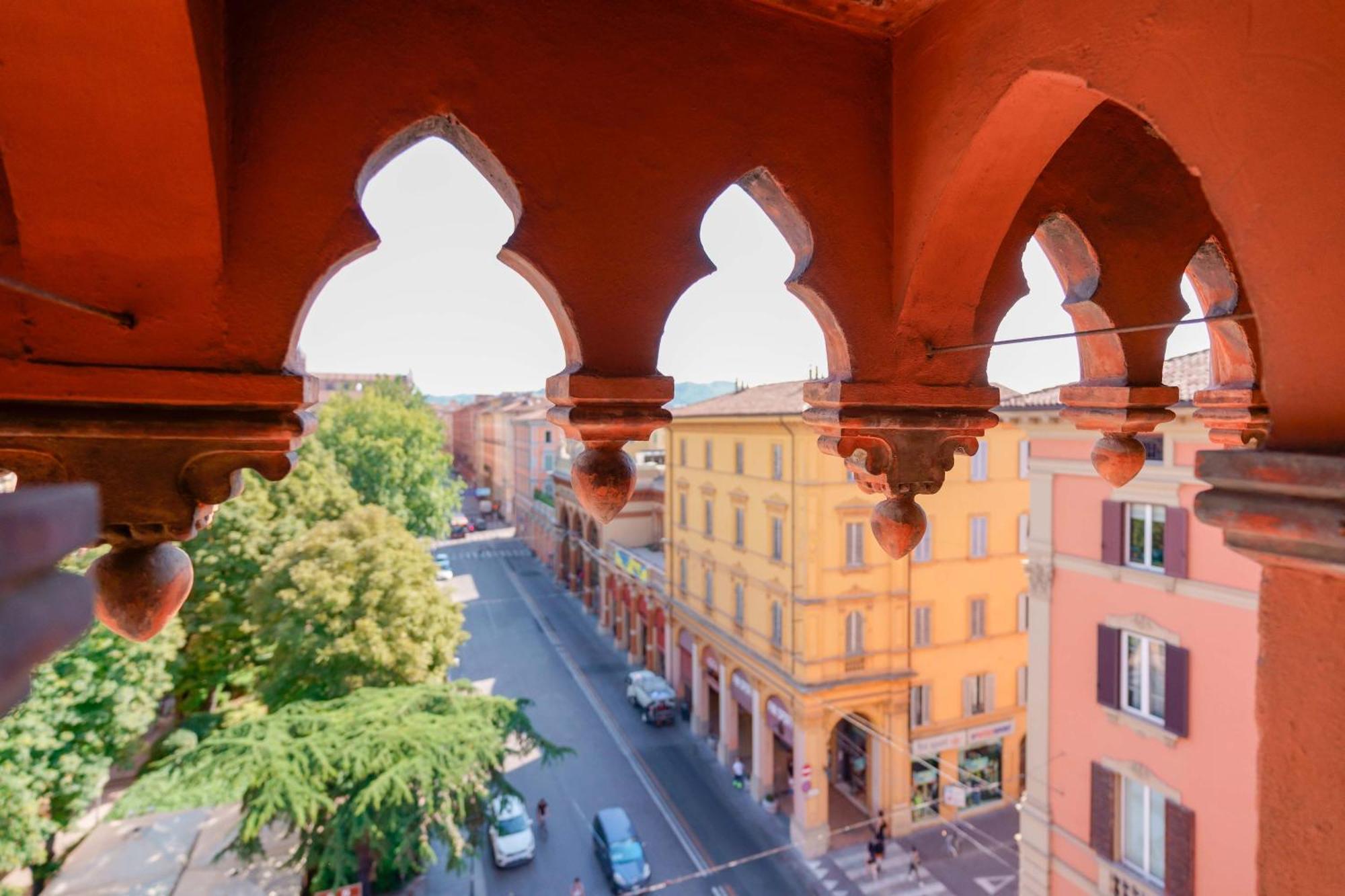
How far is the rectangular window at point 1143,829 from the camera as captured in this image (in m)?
9.04

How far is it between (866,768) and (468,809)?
915cm

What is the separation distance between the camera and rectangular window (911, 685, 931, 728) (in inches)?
635

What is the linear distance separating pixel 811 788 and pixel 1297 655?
15086mm

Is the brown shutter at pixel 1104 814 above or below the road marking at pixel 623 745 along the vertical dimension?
above

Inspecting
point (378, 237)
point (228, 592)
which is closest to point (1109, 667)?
point (378, 237)

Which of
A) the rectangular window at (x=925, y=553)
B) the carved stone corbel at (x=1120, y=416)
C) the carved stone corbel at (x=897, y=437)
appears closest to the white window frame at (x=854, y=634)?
the rectangular window at (x=925, y=553)

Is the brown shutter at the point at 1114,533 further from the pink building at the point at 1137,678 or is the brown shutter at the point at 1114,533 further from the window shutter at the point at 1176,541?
the window shutter at the point at 1176,541

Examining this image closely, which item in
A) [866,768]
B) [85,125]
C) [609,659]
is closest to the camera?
[85,125]

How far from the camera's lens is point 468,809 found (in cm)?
1159

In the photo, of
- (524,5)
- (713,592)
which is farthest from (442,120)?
(713,592)

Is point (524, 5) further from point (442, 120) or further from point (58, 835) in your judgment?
point (58, 835)

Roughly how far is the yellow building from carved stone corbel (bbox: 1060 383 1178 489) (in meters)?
11.8

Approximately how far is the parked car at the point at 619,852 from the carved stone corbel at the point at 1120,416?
13.1 metres

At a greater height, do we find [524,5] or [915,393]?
[524,5]
